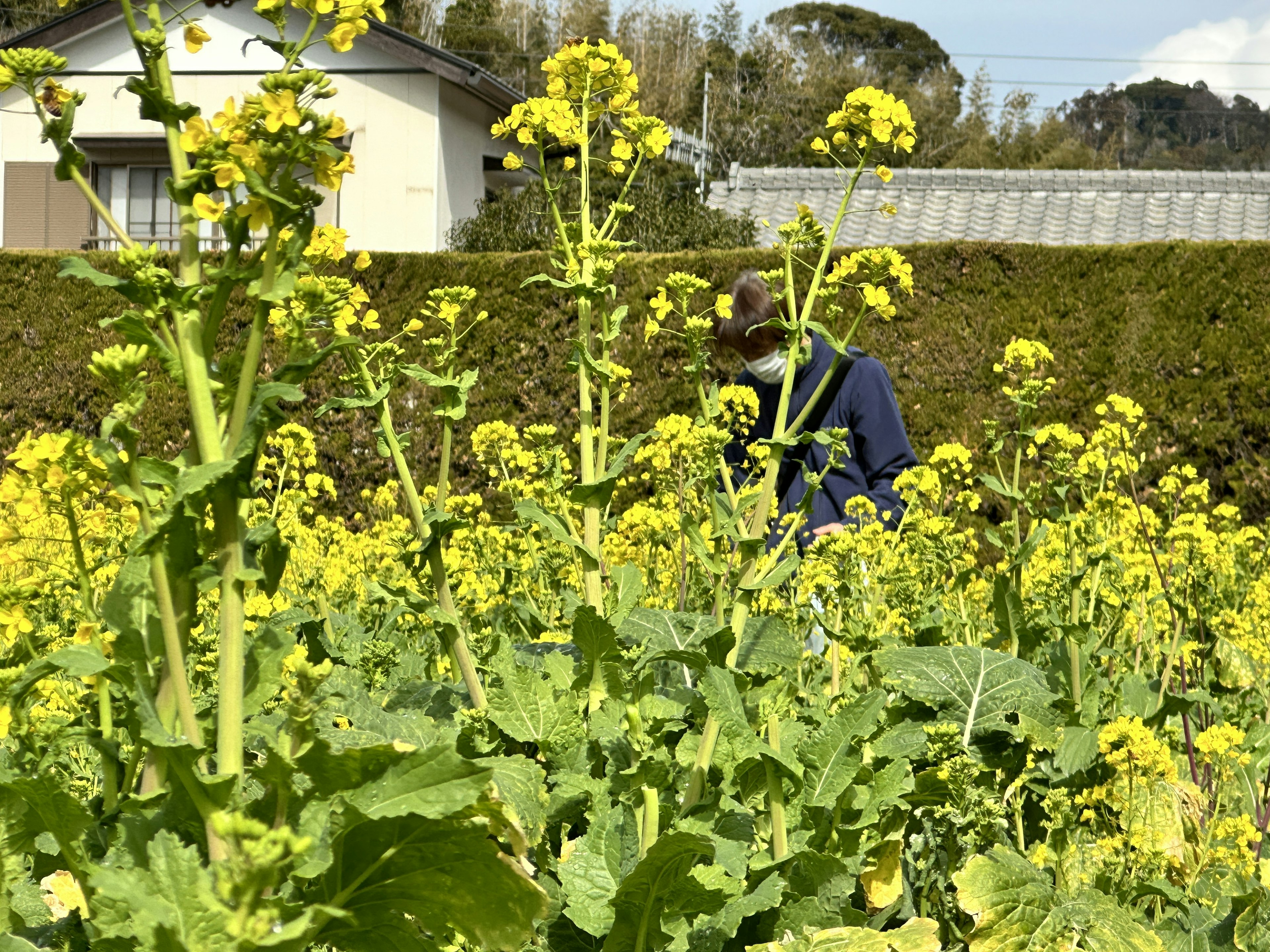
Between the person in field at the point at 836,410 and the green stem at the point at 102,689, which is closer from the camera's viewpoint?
the green stem at the point at 102,689

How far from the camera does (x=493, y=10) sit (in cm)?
5497

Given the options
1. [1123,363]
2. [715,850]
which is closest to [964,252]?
[1123,363]

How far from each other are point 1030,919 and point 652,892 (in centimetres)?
63

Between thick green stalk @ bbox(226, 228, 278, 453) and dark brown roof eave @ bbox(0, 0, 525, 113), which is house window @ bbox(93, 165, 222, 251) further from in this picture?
thick green stalk @ bbox(226, 228, 278, 453)

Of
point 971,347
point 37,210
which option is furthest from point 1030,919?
point 37,210

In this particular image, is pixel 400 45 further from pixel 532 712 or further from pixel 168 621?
pixel 168 621

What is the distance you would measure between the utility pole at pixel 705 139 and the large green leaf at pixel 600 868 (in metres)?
20.6

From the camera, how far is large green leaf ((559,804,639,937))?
1.57 m

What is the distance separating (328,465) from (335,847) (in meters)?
8.83

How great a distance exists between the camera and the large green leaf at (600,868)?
61.9 inches

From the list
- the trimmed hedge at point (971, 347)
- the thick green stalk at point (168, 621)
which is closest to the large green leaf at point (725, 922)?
the thick green stalk at point (168, 621)

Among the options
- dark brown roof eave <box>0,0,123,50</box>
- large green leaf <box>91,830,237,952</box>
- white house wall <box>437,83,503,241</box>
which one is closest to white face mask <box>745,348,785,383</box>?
large green leaf <box>91,830,237,952</box>

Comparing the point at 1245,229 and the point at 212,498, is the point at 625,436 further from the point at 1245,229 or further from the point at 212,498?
the point at 1245,229

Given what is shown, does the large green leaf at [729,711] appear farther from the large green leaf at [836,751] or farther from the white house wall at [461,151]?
the white house wall at [461,151]
